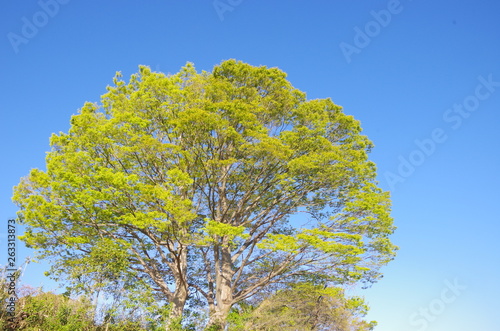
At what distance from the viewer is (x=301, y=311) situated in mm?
15203

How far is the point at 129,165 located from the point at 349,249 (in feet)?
27.3

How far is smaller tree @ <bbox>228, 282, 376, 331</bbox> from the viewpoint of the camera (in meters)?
12.8

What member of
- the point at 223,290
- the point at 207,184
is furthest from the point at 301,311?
the point at 207,184

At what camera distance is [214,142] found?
44.2 feet

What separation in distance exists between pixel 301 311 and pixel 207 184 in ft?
21.4

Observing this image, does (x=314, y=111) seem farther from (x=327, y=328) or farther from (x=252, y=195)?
(x=327, y=328)

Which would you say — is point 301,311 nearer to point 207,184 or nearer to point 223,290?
point 223,290

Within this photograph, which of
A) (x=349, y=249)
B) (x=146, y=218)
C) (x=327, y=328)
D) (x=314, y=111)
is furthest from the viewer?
(x=327, y=328)

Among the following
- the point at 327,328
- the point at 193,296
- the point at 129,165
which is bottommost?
the point at 327,328

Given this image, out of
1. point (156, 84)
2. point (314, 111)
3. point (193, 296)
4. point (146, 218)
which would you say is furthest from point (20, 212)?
point (314, 111)

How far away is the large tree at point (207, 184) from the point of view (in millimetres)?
12039

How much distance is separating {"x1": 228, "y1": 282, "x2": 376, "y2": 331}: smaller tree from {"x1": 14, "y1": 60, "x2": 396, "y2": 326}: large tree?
0.63 m

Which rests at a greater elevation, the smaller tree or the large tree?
the large tree

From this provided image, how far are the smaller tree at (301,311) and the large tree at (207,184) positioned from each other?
2.08 feet
